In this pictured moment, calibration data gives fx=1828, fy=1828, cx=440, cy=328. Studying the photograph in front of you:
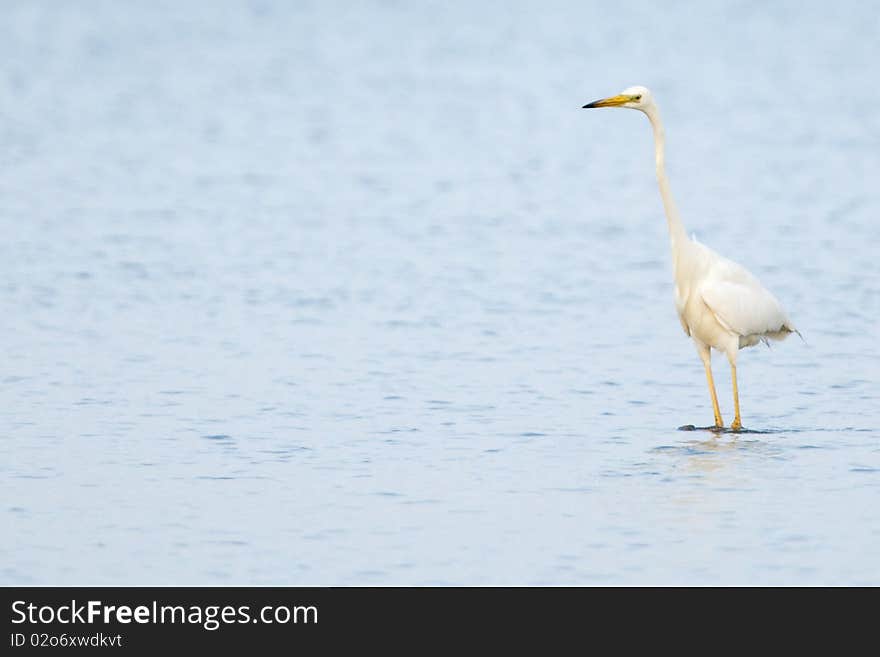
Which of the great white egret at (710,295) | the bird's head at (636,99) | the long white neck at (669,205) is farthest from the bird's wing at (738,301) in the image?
the bird's head at (636,99)

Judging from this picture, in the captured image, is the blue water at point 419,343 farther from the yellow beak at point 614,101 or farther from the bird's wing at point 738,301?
the yellow beak at point 614,101

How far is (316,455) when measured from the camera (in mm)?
10555

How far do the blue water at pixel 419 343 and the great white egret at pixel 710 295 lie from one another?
22.5 inches

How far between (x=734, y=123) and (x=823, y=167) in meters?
6.12

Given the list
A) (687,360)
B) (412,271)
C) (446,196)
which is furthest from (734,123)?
(687,360)

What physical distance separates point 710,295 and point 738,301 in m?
0.18

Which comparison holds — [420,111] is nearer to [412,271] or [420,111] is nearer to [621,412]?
[412,271]

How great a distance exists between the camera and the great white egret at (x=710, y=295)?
1147 centimetres

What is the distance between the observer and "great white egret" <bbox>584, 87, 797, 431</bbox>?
11469 millimetres

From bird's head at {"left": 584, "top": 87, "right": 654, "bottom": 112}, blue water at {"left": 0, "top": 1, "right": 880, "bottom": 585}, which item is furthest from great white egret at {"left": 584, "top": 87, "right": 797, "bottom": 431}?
blue water at {"left": 0, "top": 1, "right": 880, "bottom": 585}

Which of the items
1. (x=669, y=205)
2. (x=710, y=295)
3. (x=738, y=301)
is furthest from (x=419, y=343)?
(x=738, y=301)

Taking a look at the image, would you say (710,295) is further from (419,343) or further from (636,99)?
(419,343)

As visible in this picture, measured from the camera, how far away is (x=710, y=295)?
37.6 feet

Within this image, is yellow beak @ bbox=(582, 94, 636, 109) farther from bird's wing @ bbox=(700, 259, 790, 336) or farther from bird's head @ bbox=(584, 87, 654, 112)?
bird's wing @ bbox=(700, 259, 790, 336)
